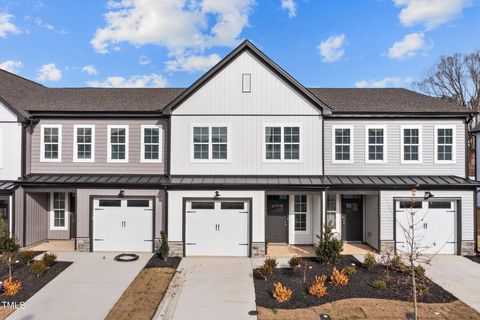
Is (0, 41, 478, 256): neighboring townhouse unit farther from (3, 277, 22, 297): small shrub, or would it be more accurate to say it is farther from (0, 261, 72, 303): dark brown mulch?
(3, 277, 22, 297): small shrub

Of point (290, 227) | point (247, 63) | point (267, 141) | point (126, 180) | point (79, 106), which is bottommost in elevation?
point (290, 227)

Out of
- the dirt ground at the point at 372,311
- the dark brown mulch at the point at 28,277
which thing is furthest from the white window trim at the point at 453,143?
the dark brown mulch at the point at 28,277

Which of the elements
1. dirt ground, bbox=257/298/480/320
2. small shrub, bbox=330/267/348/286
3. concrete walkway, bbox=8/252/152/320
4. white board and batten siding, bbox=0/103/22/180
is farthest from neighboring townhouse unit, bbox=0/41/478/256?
dirt ground, bbox=257/298/480/320

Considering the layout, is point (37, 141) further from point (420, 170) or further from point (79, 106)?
point (420, 170)

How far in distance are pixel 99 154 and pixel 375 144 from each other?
1261 cm

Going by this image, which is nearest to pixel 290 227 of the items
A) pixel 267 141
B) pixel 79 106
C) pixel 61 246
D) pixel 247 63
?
pixel 267 141

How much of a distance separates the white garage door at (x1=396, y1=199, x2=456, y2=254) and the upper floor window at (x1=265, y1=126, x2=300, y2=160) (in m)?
5.00

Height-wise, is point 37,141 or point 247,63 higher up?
point 247,63

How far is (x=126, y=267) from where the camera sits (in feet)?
38.4

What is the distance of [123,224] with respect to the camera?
13.8 meters

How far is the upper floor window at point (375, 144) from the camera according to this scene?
47.5 ft

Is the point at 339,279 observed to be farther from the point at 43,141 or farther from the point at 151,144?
the point at 43,141

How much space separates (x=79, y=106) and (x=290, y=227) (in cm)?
1147

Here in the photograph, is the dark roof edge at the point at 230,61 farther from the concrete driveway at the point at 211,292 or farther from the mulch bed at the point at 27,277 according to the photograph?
the mulch bed at the point at 27,277
